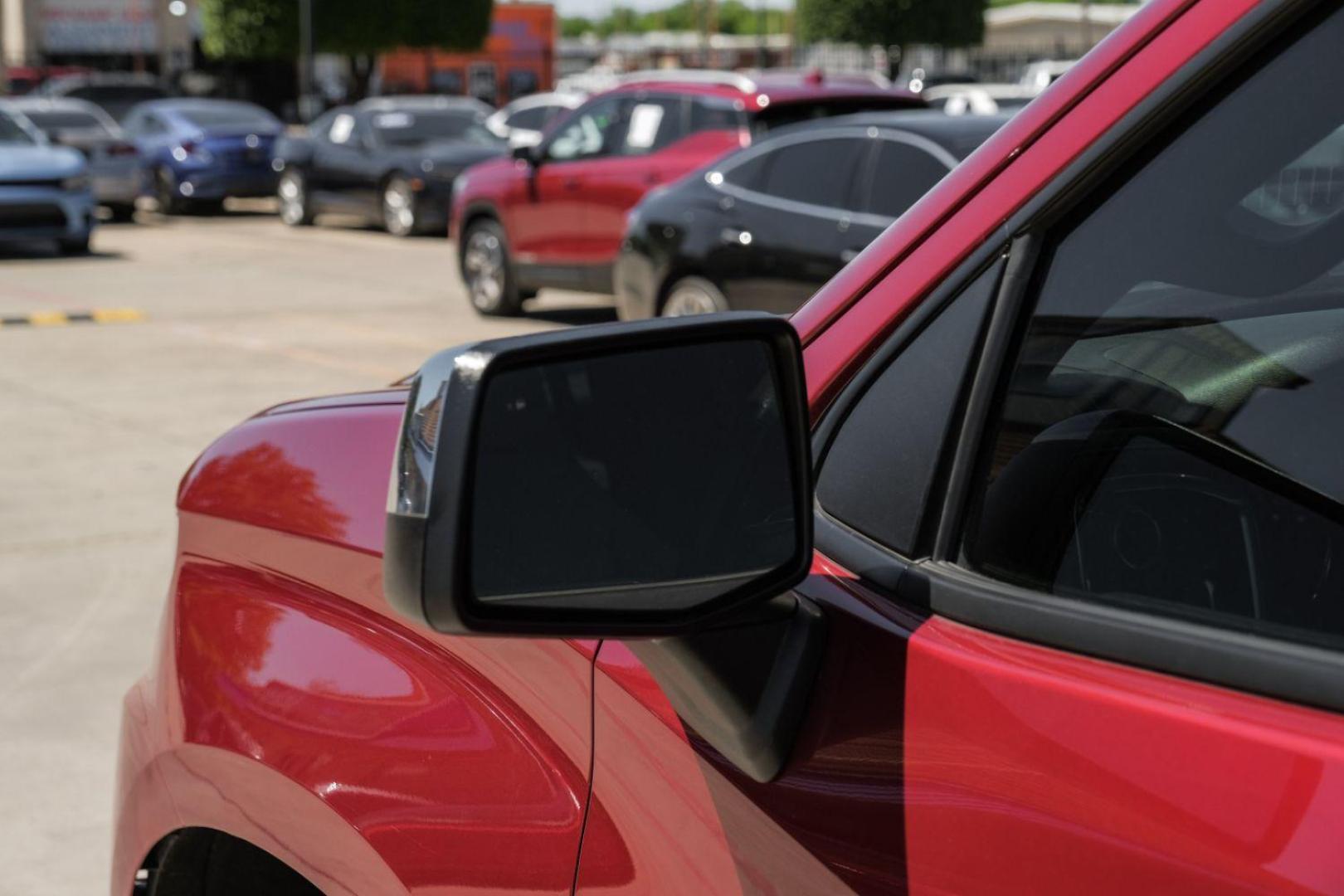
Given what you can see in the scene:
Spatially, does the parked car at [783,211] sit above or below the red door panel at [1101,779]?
below

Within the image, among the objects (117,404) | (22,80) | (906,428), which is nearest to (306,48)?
(22,80)

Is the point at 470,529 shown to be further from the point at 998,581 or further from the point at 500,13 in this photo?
the point at 500,13

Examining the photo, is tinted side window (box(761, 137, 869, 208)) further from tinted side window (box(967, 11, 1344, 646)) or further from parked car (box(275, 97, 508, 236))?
parked car (box(275, 97, 508, 236))

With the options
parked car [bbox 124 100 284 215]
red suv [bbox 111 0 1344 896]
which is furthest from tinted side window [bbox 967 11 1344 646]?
parked car [bbox 124 100 284 215]

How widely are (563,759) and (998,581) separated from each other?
49 cm

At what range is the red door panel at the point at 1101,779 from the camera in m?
1.13

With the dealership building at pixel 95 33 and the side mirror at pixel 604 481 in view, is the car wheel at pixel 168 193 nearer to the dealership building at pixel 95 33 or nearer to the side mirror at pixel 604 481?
the side mirror at pixel 604 481

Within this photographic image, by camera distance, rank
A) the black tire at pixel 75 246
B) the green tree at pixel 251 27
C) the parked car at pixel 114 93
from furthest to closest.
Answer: the green tree at pixel 251 27, the parked car at pixel 114 93, the black tire at pixel 75 246

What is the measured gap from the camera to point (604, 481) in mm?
1409

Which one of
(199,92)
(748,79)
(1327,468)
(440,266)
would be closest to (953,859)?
(1327,468)

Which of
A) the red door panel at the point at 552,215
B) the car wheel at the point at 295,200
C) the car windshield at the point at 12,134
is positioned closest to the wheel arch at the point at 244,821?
the red door panel at the point at 552,215

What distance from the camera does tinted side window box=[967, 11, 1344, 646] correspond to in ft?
4.34

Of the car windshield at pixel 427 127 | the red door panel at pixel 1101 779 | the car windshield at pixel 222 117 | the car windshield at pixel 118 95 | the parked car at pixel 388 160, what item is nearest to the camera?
the red door panel at pixel 1101 779

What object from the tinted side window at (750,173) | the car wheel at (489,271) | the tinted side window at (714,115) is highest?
the tinted side window at (714,115)
